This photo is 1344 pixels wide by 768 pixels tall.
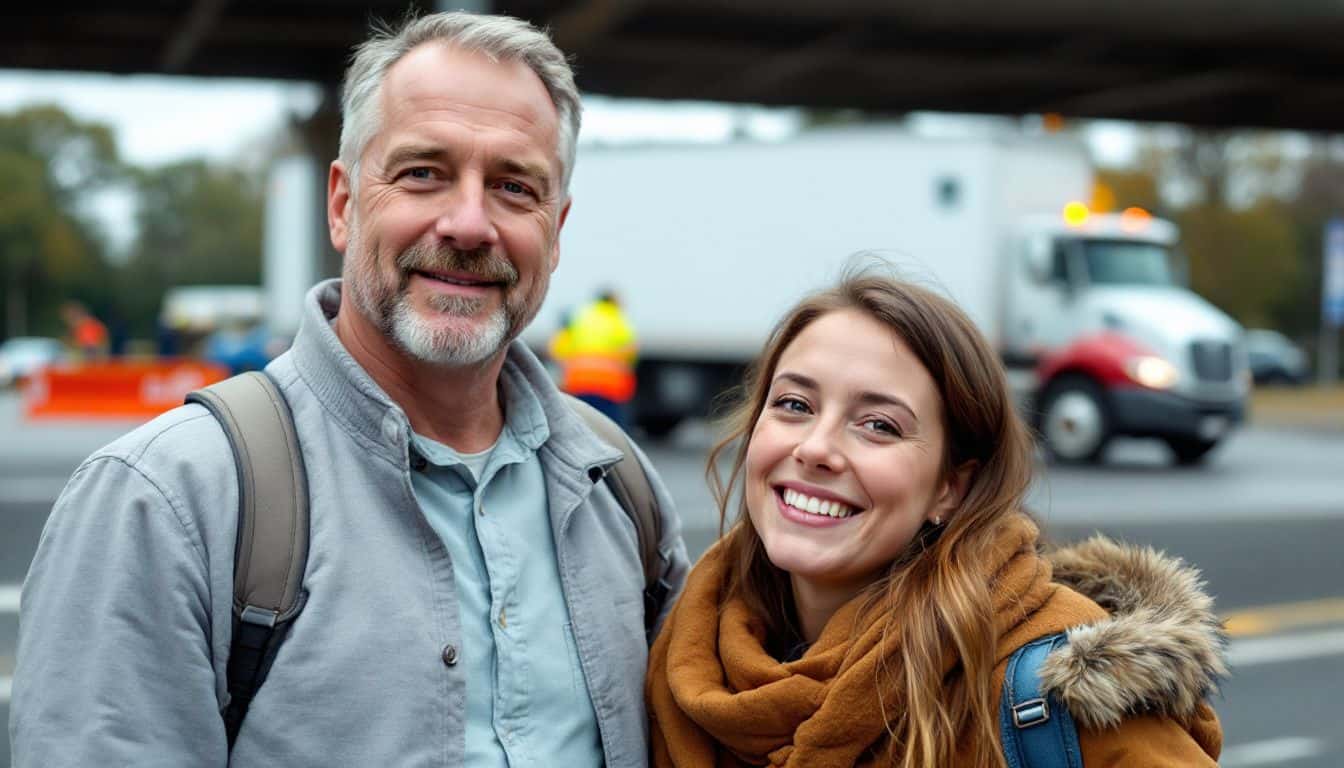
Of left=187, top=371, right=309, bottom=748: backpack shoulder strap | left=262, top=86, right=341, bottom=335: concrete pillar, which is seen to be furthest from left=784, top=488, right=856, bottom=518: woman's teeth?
left=262, top=86, right=341, bottom=335: concrete pillar

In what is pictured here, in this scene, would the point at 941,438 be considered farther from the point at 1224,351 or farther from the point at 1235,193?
the point at 1235,193

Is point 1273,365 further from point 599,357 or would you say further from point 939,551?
point 939,551

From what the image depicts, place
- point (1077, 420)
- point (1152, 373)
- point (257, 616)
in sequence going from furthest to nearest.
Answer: point (1077, 420) → point (1152, 373) → point (257, 616)

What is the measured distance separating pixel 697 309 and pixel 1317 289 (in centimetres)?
4543

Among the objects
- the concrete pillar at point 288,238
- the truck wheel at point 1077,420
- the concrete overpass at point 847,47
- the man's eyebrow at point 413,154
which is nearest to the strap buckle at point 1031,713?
the man's eyebrow at point 413,154

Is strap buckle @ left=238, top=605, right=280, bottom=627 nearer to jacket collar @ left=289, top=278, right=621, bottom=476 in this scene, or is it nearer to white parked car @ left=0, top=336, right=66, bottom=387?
jacket collar @ left=289, top=278, right=621, bottom=476

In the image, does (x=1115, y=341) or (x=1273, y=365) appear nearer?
(x=1115, y=341)

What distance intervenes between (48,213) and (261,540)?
7312 cm

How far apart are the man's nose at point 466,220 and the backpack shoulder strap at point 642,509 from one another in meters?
0.50

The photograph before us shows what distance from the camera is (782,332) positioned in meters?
2.72

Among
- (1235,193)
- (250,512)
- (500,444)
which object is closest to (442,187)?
(500,444)

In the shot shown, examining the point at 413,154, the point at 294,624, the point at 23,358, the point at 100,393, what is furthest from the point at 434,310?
the point at 23,358

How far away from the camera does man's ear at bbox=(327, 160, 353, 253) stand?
2600mm

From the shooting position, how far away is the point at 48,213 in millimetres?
68688
